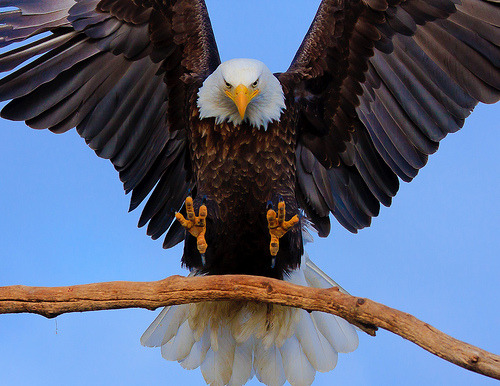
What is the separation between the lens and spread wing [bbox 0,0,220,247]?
14.3 ft

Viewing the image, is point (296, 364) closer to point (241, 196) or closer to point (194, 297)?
point (241, 196)

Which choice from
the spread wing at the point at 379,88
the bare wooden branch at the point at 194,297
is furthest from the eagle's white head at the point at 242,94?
the bare wooden branch at the point at 194,297

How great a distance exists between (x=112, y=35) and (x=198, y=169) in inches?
37.9

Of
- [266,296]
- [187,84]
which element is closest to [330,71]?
[187,84]

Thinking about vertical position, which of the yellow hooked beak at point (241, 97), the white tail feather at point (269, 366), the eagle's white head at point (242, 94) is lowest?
the white tail feather at point (269, 366)

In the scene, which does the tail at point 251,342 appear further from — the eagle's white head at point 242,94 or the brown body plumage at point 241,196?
the eagle's white head at point 242,94

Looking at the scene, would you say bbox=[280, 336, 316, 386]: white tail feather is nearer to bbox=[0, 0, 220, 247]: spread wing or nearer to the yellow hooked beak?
bbox=[0, 0, 220, 247]: spread wing

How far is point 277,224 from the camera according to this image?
13.0 ft

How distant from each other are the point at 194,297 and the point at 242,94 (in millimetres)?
1163

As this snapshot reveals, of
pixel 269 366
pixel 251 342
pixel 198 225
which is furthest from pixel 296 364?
pixel 198 225

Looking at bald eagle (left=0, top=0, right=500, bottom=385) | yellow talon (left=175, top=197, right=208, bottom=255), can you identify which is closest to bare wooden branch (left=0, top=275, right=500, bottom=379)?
yellow talon (left=175, top=197, right=208, bottom=255)

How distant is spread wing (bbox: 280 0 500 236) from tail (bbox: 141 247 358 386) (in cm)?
60

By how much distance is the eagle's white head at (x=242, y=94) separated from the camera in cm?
403

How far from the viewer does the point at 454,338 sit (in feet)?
9.46
